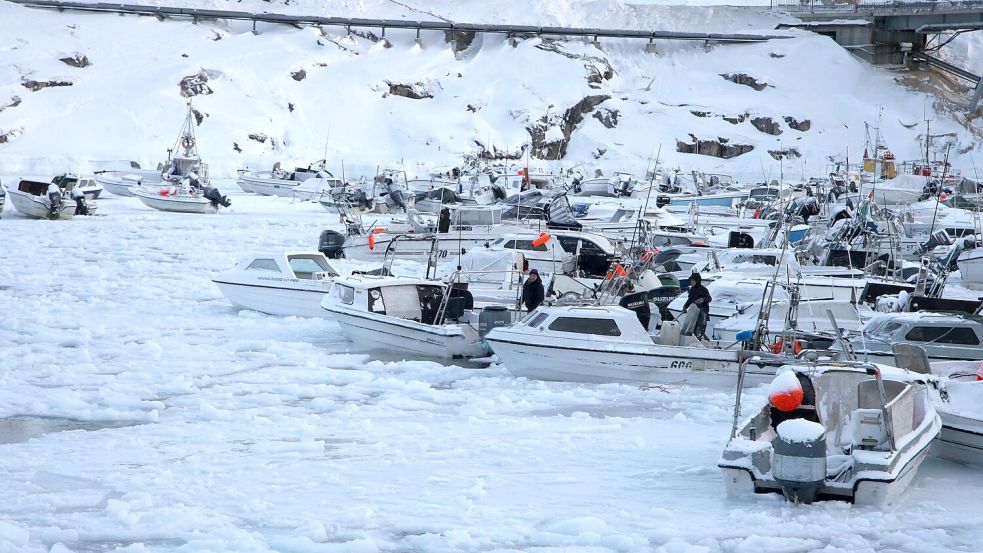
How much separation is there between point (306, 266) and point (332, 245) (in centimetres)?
820

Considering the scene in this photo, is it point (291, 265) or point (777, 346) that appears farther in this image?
point (291, 265)

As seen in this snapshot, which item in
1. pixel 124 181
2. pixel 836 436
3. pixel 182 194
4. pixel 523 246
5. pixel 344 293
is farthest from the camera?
pixel 124 181

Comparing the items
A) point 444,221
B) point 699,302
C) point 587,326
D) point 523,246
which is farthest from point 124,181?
point 587,326

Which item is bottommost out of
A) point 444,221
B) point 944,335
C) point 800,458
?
point 800,458

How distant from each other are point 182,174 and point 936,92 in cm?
5106

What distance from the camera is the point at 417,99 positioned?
72688mm

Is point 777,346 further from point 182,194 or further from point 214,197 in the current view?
point 182,194

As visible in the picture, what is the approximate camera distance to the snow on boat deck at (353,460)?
30.3 feet

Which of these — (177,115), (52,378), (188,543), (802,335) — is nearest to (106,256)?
(52,378)

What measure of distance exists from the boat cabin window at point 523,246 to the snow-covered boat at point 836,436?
14.6 m

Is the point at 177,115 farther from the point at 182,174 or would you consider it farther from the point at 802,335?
the point at 802,335

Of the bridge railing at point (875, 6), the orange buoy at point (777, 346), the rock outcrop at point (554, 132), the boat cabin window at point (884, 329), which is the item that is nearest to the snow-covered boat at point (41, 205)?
the orange buoy at point (777, 346)

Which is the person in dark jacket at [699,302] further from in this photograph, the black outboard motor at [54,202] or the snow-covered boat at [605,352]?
the black outboard motor at [54,202]

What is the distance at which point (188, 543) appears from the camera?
8.85 meters
